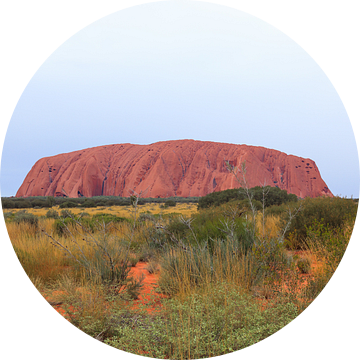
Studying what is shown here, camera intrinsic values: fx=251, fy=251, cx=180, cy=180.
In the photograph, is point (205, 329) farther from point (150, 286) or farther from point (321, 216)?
point (321, 216)

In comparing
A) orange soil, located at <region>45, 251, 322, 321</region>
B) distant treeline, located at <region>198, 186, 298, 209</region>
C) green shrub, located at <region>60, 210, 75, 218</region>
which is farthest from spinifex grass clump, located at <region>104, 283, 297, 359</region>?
distant treeline, located at <region>198, 186, 298, 209</region>

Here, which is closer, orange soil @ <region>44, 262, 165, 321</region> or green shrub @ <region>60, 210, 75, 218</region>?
orange soil @ <region>44, 262, 165, 321</region>

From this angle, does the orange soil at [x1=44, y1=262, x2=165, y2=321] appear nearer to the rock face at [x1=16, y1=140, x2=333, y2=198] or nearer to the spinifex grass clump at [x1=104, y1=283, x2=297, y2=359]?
the spinifex grass clump at [x1=104, y1=283, x2=297, y2=359]

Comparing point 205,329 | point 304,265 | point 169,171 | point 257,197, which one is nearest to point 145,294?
point 205,329

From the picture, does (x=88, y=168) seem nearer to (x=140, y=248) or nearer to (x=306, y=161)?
(x=306, y=161)

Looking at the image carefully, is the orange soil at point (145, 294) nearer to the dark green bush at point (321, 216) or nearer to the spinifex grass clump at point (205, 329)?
the spinifex grass clump at point (205, 329)

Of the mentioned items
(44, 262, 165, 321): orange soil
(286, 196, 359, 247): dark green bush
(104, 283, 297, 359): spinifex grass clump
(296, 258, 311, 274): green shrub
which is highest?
(286, 196, 359, 247): dark green bush

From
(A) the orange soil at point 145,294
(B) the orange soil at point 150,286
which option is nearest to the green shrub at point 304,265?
(B) the orange soil at point 150,286


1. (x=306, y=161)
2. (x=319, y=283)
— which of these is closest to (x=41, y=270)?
(x=319, y=283)

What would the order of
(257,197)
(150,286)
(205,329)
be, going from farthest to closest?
(257,197), (150,286), (205,329)
